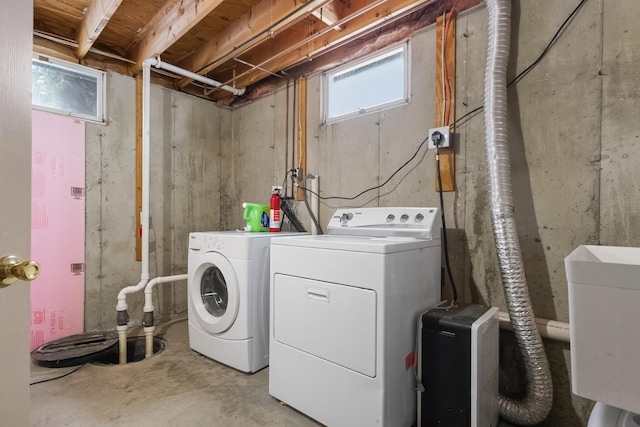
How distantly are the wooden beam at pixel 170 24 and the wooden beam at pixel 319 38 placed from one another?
643 millimetres

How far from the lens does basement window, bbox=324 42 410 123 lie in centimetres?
214

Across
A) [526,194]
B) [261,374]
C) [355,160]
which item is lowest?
[261,374]

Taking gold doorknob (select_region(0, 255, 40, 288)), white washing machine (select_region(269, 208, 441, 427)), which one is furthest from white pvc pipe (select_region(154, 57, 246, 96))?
gold doorknob (select_region(0, 255, 40, 288))

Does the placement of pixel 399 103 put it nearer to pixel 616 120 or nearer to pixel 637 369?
pixel 616 120

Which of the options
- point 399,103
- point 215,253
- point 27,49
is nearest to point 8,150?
point 27,49

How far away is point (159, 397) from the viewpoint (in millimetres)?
1737

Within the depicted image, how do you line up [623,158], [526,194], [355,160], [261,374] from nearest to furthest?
[623,158], [526,194], [261,374], [355,160]

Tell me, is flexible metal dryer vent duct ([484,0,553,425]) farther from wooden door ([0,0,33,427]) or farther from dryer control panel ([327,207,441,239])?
wooden door ([0,0,33,427])

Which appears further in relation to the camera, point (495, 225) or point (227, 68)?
point (227, 68)

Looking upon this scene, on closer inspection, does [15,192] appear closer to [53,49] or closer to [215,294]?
[215,294]

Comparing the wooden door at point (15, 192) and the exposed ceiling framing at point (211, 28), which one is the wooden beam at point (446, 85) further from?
the wooden door at point (15, 192)

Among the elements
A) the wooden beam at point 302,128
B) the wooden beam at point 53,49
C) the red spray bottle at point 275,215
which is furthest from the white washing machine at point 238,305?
the wooden beam at point 53,49

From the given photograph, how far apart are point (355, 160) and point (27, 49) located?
76.4 inches

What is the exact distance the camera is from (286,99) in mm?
2836
